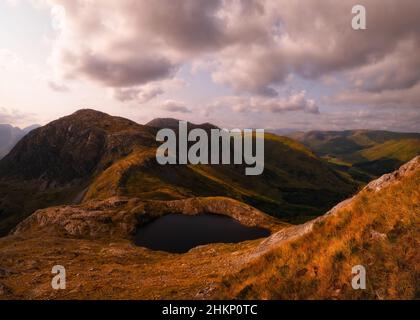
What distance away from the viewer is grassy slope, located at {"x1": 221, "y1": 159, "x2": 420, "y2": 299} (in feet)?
51.6

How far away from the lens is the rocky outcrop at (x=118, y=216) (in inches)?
3497

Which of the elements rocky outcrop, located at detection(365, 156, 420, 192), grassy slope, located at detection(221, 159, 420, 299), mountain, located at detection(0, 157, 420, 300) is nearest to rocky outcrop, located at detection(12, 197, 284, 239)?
mountain, located at detection(0, 157, 420, 300)

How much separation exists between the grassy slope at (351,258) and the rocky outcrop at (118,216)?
73643 mm

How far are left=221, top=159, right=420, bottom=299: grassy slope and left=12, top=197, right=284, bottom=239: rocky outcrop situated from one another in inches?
2899

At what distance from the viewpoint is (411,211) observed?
61.9ft

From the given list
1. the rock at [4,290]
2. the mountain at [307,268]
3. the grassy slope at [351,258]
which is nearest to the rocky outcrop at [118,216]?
the mountain at [307,268]

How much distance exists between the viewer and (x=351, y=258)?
1744 centimetres

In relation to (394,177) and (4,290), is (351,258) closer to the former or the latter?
(394,177)

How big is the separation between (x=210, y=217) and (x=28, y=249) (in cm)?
5994

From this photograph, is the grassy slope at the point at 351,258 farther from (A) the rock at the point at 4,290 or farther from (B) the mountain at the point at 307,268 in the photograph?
(A) the rock at the point at 4,290

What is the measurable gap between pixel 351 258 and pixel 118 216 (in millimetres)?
89260

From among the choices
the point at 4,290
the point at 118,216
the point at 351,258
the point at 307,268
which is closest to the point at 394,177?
the point at 351,258
